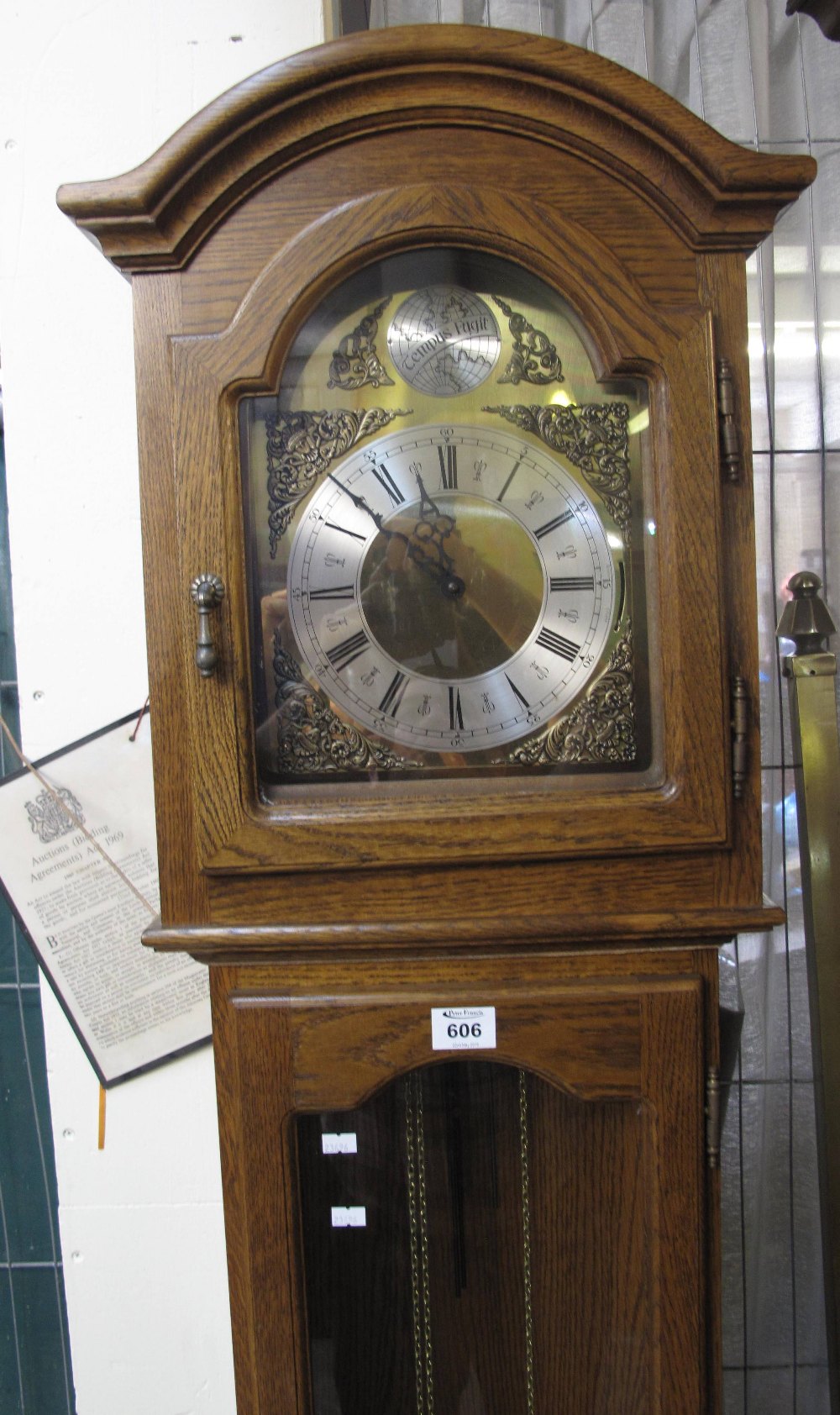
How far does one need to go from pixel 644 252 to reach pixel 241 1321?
91 cm

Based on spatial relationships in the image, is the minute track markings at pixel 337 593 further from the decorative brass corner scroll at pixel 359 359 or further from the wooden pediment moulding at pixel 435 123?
the wooden pediment moulding at pixel 435 123

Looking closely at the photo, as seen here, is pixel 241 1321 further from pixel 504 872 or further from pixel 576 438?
pixel 576 438

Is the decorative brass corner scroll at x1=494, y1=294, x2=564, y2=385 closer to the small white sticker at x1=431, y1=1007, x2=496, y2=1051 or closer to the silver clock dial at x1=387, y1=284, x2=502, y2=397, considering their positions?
the silver clock dial at x1=387, y1=284, x2=502, y2=397

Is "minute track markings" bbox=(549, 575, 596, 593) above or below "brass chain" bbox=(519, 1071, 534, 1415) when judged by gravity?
above

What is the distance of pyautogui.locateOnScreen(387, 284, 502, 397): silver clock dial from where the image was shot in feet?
2.69

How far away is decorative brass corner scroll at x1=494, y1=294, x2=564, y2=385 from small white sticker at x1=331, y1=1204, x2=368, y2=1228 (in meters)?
0.72

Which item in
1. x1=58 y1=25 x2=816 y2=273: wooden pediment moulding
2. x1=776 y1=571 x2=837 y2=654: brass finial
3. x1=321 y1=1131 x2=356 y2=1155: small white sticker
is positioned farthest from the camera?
x1=776 y1=571 x2=837 y2=654: brass finial

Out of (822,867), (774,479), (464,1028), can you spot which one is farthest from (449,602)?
(774,479)

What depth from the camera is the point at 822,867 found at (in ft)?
3.66

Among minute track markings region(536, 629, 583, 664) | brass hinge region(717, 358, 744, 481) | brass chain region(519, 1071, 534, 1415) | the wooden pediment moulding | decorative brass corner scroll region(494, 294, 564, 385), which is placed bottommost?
brass chain region(519, 1071, 534, 1415)

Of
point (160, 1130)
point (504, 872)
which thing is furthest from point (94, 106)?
point (160, 1130)

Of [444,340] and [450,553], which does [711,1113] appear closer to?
[450,553]

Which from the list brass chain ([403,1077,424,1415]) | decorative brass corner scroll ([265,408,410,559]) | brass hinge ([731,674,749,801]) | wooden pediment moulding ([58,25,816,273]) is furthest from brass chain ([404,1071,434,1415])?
wooden pediment moulding ([58,25,816,273])

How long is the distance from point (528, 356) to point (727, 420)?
0.54ft
